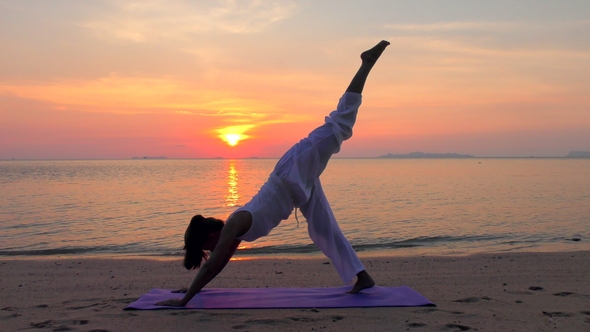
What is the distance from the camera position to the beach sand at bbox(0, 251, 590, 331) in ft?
12.4

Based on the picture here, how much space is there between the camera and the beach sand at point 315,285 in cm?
379

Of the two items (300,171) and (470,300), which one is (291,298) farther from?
(470,300)

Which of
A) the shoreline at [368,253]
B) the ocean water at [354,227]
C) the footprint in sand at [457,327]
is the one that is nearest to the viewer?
the footprint in sand at [457,327]

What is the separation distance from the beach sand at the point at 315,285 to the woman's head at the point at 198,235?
0.51 meters

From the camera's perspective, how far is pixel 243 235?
410cm

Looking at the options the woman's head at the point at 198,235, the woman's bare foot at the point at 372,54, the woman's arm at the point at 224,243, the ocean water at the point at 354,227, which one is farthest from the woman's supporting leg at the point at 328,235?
the ocean water at the point at 354,227

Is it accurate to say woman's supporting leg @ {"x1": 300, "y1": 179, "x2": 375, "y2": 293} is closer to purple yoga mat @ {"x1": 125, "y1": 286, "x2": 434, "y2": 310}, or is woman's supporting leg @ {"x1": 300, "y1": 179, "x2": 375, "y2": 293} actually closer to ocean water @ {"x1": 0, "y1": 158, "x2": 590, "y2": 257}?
purple yoga mat @ {"x1": 125, "y1": 286, "x2": 434, "y2": 310}

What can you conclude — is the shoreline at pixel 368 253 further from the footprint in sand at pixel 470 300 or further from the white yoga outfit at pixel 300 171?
the white yoga outfit at pixel 300 171

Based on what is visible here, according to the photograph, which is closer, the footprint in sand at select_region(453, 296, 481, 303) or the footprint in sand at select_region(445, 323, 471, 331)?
the footprint in sand at select_region(445, 323, 471, 331)

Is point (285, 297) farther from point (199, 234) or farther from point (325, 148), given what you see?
point (325, 148)

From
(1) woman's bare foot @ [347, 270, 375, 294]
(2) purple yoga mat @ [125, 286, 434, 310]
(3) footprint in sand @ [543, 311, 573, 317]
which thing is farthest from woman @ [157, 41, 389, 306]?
(3) footprint in sand @ [543, 311, 573, 317]

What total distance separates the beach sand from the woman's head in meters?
0.51

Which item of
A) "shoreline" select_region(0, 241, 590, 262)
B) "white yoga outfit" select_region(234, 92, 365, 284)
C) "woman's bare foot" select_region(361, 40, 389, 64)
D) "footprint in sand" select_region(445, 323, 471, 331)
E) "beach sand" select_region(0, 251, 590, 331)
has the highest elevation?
"woman's bare foot" select_region(361, 40, 389, 64)

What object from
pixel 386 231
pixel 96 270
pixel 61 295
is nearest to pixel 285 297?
pixel 61 295
